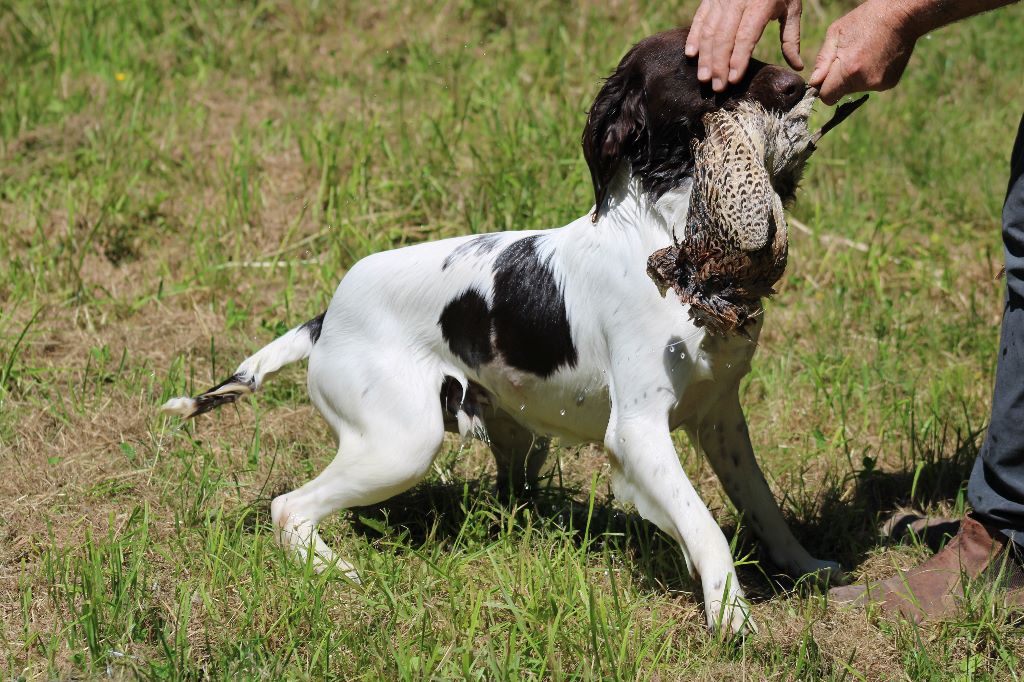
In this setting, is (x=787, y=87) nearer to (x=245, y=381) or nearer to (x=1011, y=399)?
(x=1011, y=399)

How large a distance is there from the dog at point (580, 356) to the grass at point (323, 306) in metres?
0.20

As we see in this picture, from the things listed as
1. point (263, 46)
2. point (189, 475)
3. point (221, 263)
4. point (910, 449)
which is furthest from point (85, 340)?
point (910, 449)

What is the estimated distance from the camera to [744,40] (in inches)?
113

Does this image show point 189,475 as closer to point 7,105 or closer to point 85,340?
point 85,340

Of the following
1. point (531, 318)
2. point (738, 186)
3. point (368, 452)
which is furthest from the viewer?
point (368, 452)

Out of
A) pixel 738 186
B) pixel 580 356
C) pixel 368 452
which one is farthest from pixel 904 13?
pixel 368 452

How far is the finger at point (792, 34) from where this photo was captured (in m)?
3.05

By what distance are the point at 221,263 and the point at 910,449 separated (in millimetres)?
3012

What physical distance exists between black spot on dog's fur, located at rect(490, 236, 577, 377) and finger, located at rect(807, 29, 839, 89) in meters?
0.85

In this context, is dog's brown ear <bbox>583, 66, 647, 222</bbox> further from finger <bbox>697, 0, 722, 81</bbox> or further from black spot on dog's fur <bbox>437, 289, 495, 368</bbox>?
black spot on dog's fur <bbox>437, 289, 495, 368</bbox>

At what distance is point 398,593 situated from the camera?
3258 mm

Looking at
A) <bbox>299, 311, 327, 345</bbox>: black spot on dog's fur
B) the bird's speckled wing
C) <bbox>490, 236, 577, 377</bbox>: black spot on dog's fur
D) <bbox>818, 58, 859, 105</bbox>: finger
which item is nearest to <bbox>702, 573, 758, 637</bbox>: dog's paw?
<bbox>490, 236, 577, 377</bbox>: black spot on dog's fur

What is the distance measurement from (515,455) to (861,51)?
5.30 feet

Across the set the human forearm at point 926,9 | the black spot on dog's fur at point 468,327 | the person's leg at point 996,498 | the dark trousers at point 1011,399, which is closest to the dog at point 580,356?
the black spot on dog's fur at point 468,327
